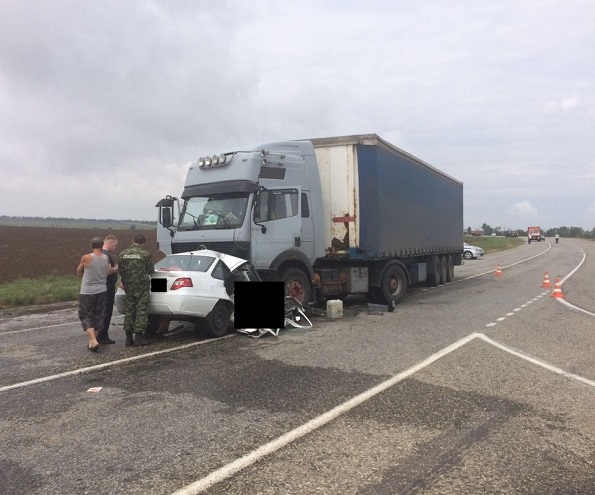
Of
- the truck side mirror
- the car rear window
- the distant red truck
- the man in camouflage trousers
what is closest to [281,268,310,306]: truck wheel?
the car rear window

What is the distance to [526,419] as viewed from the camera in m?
4.89

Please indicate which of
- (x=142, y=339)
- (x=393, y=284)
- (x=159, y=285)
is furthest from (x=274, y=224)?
(x=393, y=284)

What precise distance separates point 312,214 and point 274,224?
4.07 feet

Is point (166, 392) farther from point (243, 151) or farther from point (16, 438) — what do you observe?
point (243, 151)

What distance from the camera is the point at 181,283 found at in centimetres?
834

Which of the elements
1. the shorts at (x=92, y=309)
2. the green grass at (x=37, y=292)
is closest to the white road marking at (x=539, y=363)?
the shorts at (x=92, y=309)

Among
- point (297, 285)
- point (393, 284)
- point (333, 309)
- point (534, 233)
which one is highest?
point (534, 233)

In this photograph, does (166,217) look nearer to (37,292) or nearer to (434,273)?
(37,292)

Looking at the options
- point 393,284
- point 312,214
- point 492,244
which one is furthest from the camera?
point 492,244

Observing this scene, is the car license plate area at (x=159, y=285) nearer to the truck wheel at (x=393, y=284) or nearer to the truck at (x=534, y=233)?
the truck wheel at (x=393, y=284)

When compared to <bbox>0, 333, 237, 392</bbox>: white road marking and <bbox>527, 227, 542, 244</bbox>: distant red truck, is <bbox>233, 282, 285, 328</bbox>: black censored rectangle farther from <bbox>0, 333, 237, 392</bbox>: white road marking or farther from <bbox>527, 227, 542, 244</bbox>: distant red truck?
<bbox>527, 227, 542, 244</bbox>: distant red truck

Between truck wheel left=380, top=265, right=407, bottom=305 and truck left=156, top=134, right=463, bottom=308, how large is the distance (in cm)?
2

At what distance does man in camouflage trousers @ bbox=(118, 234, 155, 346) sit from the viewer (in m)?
8.20

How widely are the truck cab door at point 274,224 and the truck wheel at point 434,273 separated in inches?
302
